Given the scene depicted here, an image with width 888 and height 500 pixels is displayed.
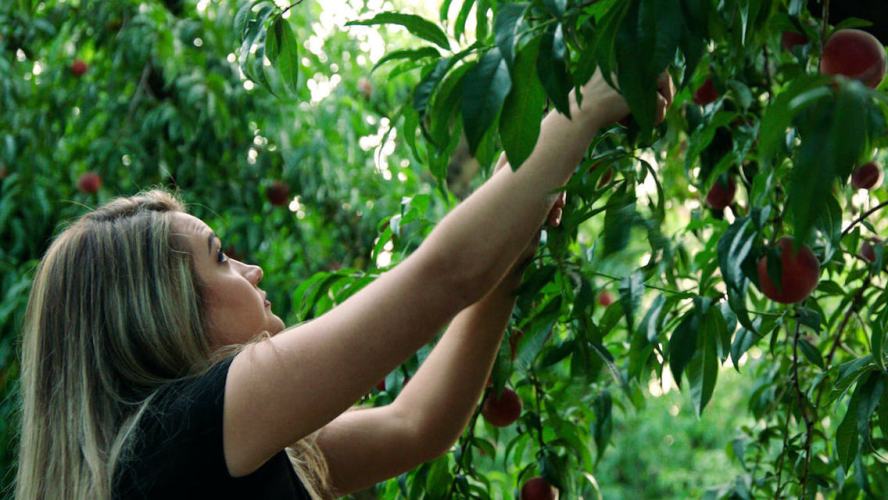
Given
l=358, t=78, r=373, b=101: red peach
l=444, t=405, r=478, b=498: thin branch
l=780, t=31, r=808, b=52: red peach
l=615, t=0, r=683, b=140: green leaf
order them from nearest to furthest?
l=615, t=0, r=683, b=140: green leaf < l=780, t=31, r=808, b=52: red peach < l=444, t=405, r=478, b=498: thin branch < l=358, t=78, r=373, b=101: red peach

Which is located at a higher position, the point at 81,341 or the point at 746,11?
the point at 746,11

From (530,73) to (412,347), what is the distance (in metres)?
0.33

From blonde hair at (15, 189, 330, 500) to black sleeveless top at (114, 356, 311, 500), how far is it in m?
0.04

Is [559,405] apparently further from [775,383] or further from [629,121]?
[629,121]

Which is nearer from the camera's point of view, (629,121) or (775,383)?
(629,121)

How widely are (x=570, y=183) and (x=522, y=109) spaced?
17 cm

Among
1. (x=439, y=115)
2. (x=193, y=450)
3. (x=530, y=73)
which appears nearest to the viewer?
(x=530, y=73)

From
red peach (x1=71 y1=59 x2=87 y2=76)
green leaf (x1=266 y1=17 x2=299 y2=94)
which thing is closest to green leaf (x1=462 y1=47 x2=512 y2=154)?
green leaf (x1=266 y1=17 x2=299 y2=94)

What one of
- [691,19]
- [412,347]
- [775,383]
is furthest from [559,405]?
[691,19]

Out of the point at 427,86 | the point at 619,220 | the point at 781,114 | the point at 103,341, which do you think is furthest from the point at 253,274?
Result: the point at 781,114

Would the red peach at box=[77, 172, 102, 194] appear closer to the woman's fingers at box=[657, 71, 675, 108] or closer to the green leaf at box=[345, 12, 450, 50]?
the green leaf at box=[345, 12, 450, 50]

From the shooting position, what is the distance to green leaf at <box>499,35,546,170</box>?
921mm

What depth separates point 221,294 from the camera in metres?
1.34

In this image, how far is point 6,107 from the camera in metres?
3.73
